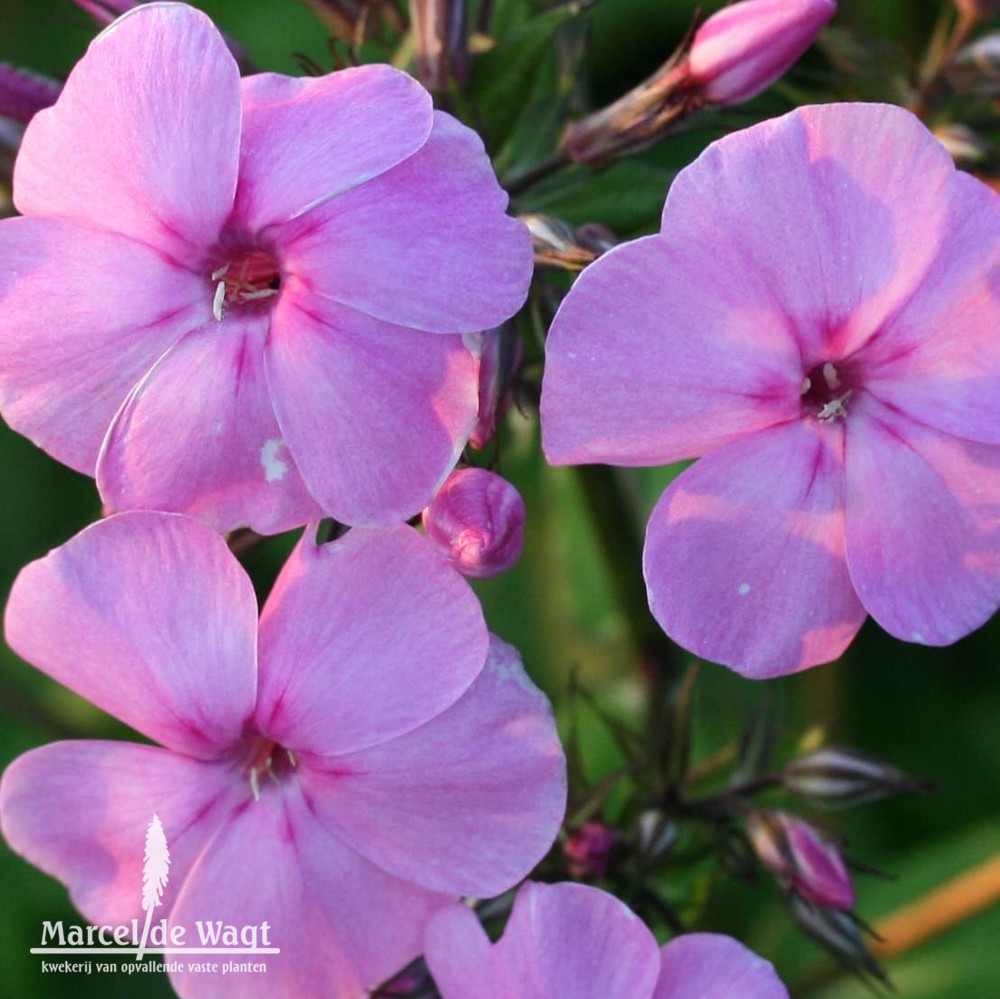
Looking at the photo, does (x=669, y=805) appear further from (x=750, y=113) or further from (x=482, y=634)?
(x=750, y=113)

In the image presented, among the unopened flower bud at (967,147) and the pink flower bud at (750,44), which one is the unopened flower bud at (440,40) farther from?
the unopened flower bud at (967,147)

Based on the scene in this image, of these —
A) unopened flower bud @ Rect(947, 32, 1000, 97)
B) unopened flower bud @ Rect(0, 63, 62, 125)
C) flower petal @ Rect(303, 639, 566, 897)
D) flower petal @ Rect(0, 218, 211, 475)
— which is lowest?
flower petal @ Rect(303, 639, 566, 897)

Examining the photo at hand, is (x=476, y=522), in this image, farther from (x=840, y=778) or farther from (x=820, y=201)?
(x=840, y=778)

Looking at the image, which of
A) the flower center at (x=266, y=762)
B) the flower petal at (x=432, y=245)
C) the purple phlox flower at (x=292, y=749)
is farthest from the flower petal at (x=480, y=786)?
the flower petal at (x=432, y=245)

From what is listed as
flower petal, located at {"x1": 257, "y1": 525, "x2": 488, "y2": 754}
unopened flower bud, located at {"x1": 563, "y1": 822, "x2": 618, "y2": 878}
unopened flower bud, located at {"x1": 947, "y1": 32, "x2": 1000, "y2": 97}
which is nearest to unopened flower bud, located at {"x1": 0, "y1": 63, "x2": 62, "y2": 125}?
flower petal, located at {"x1": 257, "y1": 525, "x2": 488, "y2": 754}

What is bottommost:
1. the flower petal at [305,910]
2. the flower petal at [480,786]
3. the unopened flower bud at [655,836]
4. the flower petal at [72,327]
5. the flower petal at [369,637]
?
the unopened flower bud at [655,836]

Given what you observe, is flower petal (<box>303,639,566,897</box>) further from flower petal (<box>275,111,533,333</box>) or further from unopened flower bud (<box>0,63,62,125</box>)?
unopened flower bud (<box>0,63,62,125</box>)
